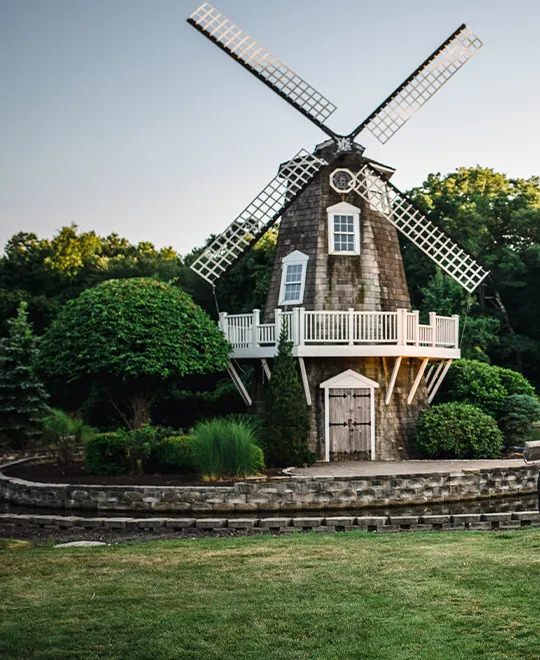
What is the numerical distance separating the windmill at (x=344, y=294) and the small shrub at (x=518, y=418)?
2092mm

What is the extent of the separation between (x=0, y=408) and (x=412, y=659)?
23192mm

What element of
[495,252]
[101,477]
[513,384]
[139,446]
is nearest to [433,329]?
[513,384]

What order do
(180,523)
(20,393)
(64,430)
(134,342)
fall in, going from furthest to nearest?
(20,393) → (64,430) → (134,342) → (180,523)

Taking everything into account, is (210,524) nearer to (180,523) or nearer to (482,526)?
(180,523)

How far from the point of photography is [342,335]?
22.5 m

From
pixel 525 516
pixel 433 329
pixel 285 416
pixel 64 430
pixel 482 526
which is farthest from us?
pixel 64 430

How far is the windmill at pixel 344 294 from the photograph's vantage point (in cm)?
2269

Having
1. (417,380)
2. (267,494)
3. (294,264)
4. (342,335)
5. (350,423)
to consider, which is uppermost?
(294,264)

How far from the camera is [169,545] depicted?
11.6m

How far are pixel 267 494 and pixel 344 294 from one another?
723 centimetres

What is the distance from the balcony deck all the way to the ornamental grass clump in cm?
365

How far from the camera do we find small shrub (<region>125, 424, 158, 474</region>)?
66.0 ft

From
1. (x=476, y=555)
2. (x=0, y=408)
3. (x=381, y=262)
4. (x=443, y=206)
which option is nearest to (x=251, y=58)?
(x=381, y=262)

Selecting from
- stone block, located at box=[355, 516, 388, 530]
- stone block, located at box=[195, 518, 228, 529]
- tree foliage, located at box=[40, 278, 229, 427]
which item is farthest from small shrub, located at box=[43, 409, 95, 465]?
stone block, located at box=[355, 516, 388, 530]
